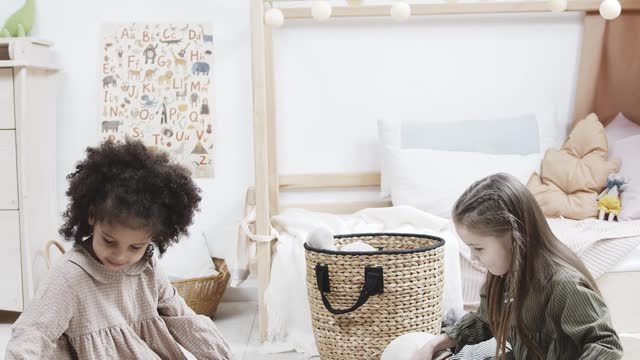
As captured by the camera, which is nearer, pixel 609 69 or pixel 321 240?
pixel 321 240

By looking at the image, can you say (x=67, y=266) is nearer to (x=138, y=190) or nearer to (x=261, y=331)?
(x=138, y=190)

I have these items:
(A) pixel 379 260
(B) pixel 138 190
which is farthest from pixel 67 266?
(A) pixel 379 260

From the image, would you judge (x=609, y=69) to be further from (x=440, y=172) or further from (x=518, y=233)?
(x=518, y=233)

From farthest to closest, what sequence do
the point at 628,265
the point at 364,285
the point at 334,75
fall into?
the point at 334,75 < the point at 628,265 < the point at 364,285

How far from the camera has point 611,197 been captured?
2.66 meters

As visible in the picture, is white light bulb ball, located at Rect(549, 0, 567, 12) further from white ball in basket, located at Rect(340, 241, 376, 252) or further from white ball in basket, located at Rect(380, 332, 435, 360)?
white ball in basket, located at Rect(380, 332, 435, 360)

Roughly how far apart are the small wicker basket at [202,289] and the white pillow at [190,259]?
0.29ft

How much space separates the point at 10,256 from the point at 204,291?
73cm

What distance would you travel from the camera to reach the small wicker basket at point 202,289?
8.77 feet

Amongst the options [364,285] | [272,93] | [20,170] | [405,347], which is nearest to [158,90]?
[272,93]

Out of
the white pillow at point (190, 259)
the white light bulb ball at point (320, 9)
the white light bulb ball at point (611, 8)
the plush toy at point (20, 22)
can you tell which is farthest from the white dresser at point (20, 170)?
the white light bulb ball at point (611, 8)

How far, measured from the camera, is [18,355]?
122 cm

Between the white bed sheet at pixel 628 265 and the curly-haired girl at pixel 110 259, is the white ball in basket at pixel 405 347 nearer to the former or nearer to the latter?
the curly-haired girl at pixel 110 259

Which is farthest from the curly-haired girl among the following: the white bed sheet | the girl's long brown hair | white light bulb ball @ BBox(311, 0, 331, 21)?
the white bed sheet
